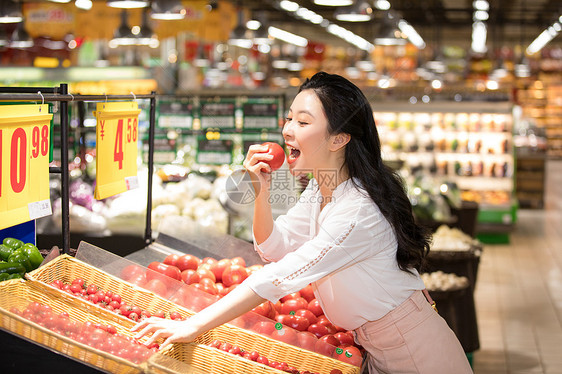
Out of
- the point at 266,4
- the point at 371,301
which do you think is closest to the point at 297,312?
the point at 371,301

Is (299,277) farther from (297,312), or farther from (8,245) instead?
(8,245)

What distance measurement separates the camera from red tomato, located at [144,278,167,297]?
2559 millimetres

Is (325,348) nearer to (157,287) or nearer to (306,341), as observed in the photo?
(306,341)

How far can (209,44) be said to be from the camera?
18.1 metres

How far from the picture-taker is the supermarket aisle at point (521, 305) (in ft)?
17.6

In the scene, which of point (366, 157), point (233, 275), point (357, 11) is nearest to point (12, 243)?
point (233, 275)

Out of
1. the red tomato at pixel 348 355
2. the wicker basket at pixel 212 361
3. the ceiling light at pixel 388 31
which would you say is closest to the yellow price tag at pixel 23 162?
the wicker basket at pixel 212 361

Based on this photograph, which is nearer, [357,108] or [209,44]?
[357,108]

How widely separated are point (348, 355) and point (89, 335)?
89cm

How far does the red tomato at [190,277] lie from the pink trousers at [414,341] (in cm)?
95

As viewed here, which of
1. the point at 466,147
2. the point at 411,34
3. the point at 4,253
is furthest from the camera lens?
the point at 411,34

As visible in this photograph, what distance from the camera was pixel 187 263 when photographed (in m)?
3.19

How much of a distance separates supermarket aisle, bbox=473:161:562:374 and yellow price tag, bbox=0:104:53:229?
3.86 m

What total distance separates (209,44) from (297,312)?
52.4 feet
